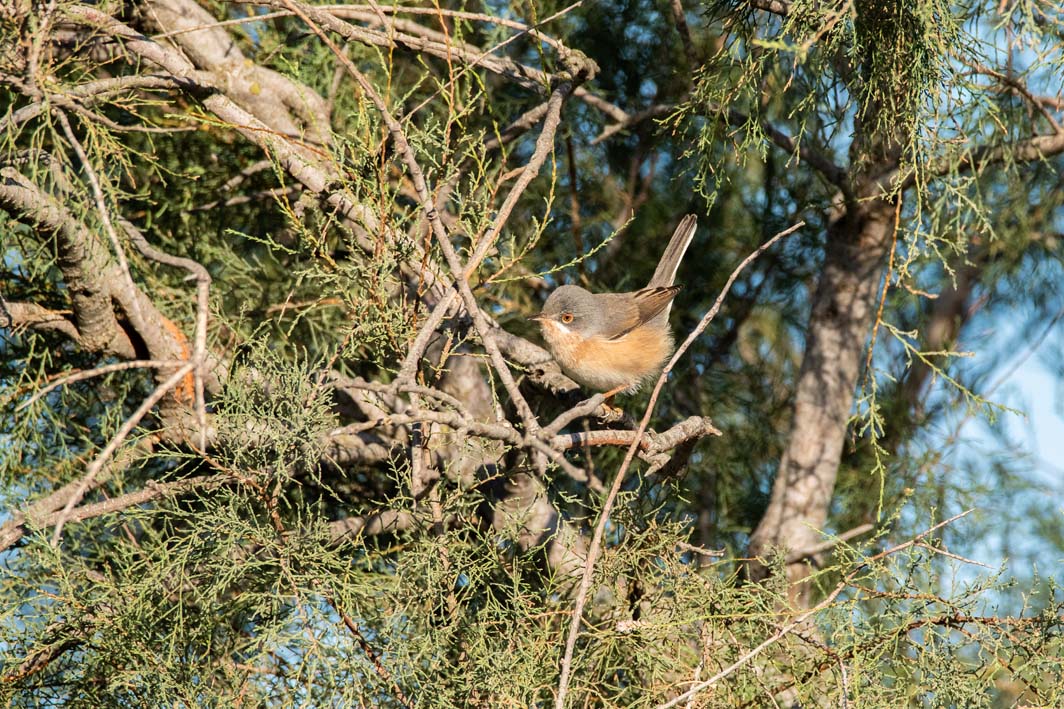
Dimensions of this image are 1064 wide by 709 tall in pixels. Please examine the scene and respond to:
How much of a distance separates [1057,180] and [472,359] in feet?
11.0

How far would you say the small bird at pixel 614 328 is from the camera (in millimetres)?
4254

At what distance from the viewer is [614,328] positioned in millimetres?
4418

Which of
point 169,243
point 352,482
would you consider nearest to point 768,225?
point 352,482

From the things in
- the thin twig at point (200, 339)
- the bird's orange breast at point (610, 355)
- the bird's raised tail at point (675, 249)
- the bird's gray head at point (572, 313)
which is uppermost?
the thin twig at point (200, 339)

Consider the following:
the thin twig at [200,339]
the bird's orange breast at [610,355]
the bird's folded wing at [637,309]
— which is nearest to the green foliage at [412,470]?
the bird's orange breast at [610,355]

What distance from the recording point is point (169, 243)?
13.6ft

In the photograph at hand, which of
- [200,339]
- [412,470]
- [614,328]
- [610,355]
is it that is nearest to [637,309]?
[614,328]

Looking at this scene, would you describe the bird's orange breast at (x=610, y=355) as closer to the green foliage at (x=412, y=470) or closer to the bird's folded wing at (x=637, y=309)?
the bird's folded wing at (x=637, y=309)

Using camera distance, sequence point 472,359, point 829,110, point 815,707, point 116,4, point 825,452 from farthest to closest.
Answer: point 825,452
point 472,359
point 116,4
point 829,110
point 815,707

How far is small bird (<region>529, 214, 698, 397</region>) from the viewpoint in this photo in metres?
4.25

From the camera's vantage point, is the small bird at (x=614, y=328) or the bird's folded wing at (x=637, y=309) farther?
the bird's folded wing at (x=637, y=309)

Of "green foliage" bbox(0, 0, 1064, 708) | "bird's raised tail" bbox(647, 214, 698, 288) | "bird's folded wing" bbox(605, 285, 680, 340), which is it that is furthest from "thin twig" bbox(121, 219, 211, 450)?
"bird's raised tail" bbox(647, 214, 698, 288)

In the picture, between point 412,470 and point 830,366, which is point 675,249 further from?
point 412,470

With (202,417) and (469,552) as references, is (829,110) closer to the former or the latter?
(469,552)
